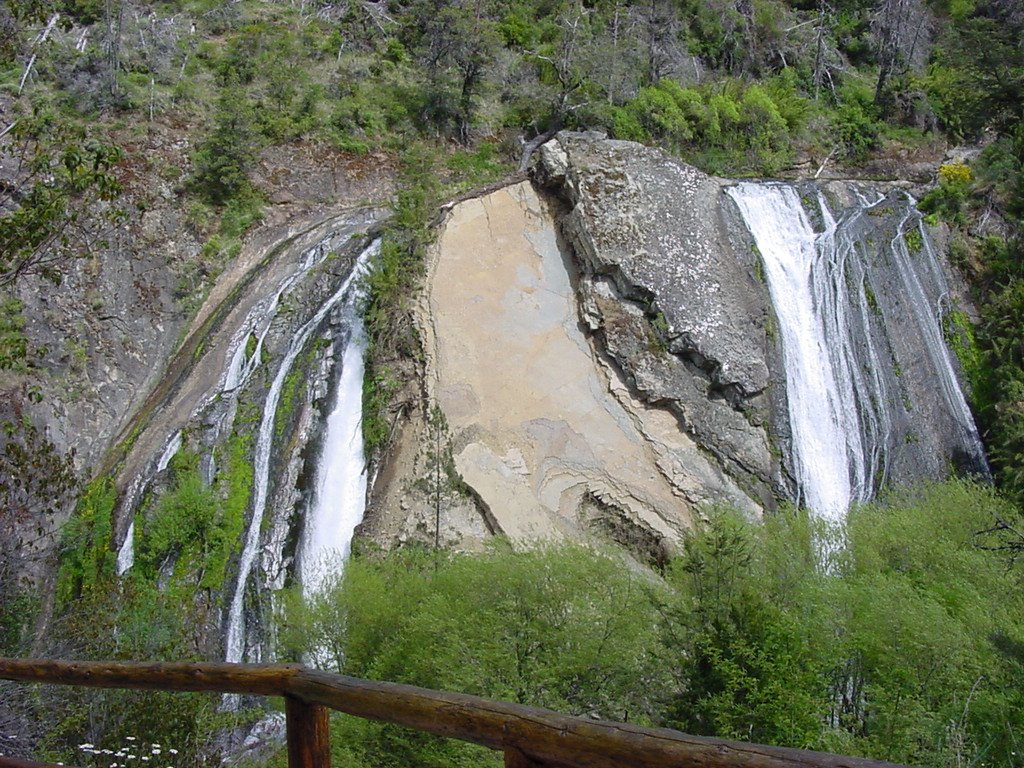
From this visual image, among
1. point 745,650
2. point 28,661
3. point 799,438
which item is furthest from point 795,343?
point 28,661

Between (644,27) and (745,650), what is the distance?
98.4ft

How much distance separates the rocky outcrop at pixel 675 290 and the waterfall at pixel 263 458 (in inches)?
222

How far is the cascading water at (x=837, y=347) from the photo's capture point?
730 inches

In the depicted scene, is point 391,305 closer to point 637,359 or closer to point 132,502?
point 637,359

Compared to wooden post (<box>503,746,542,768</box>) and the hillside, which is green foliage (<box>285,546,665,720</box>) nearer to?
the hillside

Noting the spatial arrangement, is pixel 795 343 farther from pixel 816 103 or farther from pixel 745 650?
pixel 816 103

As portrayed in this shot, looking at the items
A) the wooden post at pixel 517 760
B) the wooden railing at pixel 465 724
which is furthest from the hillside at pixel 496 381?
the wooden post at pixel 517 760

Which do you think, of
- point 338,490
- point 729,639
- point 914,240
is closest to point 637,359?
point 338,490

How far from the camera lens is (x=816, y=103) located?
32938mm

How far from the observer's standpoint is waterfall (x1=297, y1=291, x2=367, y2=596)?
15.4m

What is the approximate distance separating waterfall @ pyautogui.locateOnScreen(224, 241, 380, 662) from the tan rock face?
90.8 inches

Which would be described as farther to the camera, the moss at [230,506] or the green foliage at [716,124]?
the green foliage at [716,124]

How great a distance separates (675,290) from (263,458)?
10.0 metres

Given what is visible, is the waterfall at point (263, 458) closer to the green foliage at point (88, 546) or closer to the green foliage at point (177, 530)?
the green foliage at point (177, 530)
